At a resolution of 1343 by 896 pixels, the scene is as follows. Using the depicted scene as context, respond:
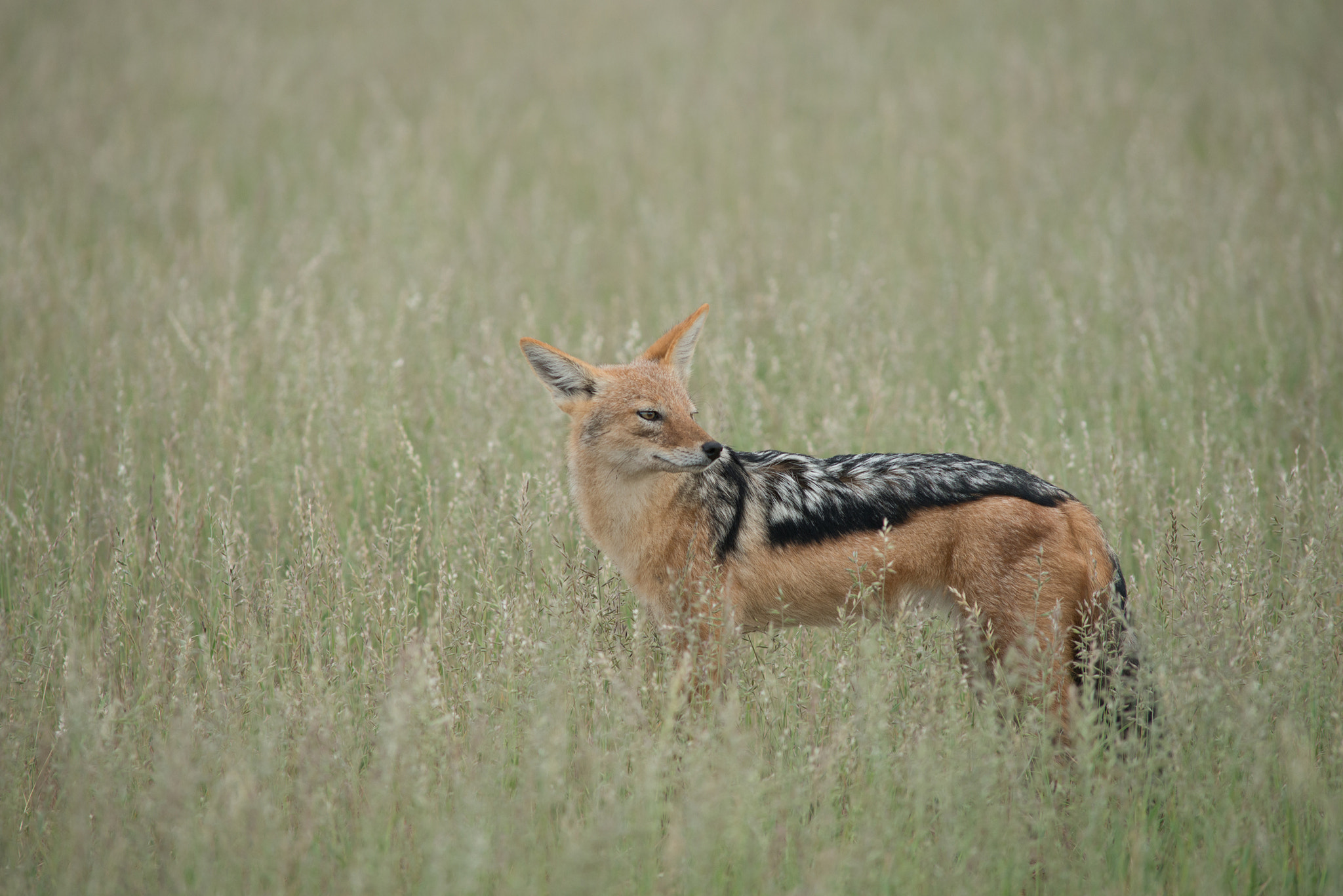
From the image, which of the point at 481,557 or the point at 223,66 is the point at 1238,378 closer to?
the point at 481,557

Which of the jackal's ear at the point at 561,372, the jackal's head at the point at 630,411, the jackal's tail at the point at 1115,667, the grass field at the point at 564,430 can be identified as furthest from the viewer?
the jackal's ear at the point at 561,372

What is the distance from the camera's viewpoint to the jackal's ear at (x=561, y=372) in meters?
3.94

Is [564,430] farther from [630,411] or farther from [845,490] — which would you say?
[845,490]

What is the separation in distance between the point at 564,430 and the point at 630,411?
1.49 m

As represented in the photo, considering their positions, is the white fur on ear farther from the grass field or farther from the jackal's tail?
the jackal's tail

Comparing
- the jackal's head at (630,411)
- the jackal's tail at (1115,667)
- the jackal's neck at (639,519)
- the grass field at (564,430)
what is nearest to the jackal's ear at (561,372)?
the jackal's head at (630,411)

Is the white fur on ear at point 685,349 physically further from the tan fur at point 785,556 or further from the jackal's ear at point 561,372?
the jackal's ear at point 561,372

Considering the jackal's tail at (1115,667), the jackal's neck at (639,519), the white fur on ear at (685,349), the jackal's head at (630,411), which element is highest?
the white fur on ear at (685,349)

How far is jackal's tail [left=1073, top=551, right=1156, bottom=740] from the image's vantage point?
9.62 ft

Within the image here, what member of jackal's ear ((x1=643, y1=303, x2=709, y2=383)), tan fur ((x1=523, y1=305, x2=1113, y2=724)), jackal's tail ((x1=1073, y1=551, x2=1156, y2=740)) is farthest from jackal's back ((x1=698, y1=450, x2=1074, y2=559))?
jackal's ear ((x1=643, y1=303, x2=709, y2=383))

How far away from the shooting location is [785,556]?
12.3 ft

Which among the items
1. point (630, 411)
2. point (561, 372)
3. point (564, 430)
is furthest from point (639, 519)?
point (564, 430)

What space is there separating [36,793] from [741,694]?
2449mm

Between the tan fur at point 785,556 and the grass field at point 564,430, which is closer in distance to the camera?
the grass field at point 564,430
